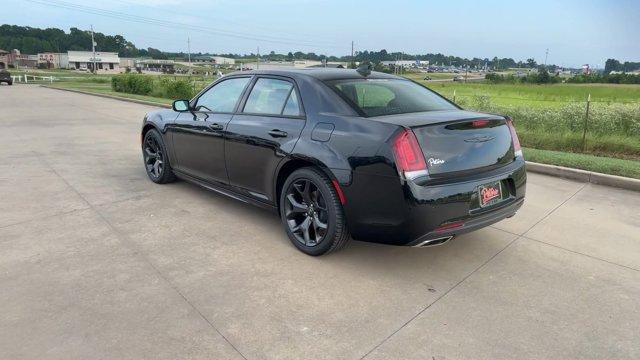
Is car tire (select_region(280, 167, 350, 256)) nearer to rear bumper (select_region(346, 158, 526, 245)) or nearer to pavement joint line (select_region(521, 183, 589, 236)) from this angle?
rear bumper (select_region(346, 158, 526, 245))

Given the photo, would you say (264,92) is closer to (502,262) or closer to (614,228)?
(502,262)

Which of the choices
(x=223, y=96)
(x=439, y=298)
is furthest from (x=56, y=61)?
(x=439, y=298)

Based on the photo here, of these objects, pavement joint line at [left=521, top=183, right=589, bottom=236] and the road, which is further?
pavement joint line at [left=521, top=183, right=589, bottom=236]

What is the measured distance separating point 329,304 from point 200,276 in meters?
1.04

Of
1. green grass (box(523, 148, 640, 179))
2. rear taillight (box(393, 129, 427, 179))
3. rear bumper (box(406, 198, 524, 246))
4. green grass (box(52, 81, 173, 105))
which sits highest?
rear taillight (box(393, 129, 427, 179))

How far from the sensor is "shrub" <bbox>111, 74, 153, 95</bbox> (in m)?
27.4

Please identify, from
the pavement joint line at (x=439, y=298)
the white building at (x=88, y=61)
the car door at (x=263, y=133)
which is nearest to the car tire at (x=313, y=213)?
the car door at (x=263, y=133)

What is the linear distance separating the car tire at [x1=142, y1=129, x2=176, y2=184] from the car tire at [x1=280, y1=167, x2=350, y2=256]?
2.43m

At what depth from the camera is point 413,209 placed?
3.15 metres

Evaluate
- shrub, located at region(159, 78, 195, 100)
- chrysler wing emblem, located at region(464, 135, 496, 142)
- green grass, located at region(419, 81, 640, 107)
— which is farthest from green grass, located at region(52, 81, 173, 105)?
chrysler wing emblem, located at region(464, 135, 496, 142)

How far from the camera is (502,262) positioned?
380cm

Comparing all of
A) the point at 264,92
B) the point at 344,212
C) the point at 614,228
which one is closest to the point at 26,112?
the point at 264,92

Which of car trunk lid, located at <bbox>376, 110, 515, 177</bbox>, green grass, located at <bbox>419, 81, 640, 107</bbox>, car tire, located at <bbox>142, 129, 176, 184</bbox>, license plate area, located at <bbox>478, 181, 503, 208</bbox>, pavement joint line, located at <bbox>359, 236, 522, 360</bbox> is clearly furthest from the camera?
green grass, located at <bbox>419, 81, 640, 107</bbox>

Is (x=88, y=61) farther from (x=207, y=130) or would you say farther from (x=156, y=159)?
(x=207, y=130)
